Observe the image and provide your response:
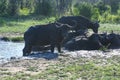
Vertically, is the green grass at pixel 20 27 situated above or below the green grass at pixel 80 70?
below

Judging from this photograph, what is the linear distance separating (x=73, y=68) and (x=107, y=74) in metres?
1.98

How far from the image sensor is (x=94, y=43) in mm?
28672

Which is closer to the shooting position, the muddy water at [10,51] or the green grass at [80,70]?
the green grass at [80,70]

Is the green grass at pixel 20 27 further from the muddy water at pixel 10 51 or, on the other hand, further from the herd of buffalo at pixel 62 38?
the muddy water at pixel 10 51

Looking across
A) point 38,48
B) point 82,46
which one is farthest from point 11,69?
point 82,46

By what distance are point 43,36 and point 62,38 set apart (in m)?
1.24

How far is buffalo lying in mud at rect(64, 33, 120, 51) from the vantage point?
93.7 feet

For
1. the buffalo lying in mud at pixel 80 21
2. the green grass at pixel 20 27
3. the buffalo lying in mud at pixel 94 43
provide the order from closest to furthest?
the buffalo lying in mud at pixel 94 43, the buffalo lying in mud at pixel 80 21, the green grass at pixel 20 27

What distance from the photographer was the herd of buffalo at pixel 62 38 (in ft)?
84.1

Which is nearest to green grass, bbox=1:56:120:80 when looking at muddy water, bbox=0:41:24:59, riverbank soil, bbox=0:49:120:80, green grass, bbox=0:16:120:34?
riverbank soil, bbox=0:49:120:80

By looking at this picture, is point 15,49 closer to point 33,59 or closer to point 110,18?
point 33,59

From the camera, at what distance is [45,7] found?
7262cm

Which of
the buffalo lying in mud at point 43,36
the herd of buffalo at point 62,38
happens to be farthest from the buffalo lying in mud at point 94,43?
the buffalo lying in mud at point 43,36

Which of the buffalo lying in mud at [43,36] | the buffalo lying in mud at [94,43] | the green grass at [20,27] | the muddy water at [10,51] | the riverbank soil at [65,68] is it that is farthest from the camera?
the green grass at [20,27]
